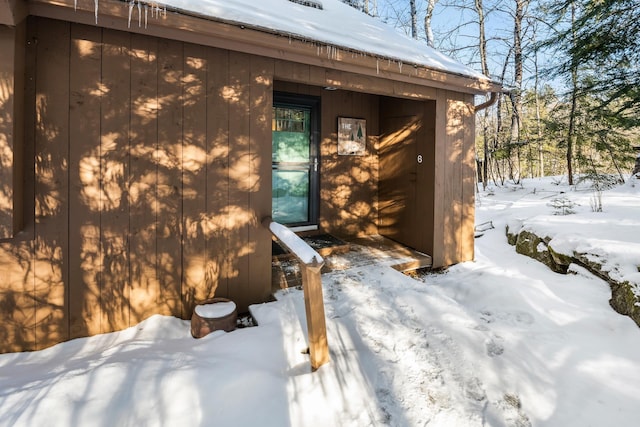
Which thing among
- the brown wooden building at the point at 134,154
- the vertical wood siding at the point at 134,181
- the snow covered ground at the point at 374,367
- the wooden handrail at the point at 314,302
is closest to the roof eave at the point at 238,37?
the brown wooden building at the point at 134,154

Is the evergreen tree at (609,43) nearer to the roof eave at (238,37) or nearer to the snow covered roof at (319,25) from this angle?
the snow covered roof at (319,25)

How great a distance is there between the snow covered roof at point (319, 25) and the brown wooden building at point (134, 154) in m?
0.06

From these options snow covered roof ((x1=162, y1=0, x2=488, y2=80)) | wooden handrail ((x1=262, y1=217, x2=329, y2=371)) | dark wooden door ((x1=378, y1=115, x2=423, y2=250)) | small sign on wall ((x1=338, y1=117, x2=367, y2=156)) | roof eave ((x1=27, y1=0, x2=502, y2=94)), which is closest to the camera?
wooden handrail ((x1=262, y1=217, x2=329, y2=371))

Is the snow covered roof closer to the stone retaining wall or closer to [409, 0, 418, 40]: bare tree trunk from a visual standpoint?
the stone retaining wall

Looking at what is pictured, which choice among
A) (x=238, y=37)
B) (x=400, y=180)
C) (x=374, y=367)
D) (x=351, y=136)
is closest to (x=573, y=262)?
(x=400, y=180)

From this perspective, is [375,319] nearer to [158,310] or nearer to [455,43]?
[158,310]

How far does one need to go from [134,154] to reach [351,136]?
3.05 metres

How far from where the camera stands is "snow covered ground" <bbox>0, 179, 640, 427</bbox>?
5.95 feet

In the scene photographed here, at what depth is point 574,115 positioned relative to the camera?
7219 mm

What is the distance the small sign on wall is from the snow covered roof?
116 cm

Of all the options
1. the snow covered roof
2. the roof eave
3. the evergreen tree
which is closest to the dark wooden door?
the snow covered roof

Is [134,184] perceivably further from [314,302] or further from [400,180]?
[400,180]

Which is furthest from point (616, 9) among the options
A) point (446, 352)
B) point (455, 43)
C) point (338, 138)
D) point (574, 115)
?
point (455, 43)

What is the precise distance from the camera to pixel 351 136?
16.3 feet
